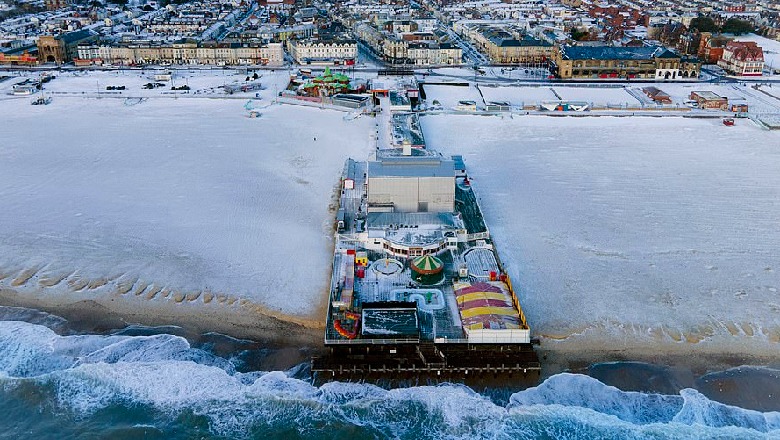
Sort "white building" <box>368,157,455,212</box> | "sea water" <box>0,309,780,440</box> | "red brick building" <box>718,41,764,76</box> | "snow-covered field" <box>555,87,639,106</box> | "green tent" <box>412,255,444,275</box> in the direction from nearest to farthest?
"sea water" <box>0,309,780,440</box>, "green tent" <box>412,255,444,275</box>, "white building" <box>368,157,455,212</box>, "snow-covered field" <box>555,87,639,106</box>, "red brick building" <box>718,41,764,76</box>

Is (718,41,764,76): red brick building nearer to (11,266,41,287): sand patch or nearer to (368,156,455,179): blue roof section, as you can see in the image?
(368,156,455,179): blue roof section

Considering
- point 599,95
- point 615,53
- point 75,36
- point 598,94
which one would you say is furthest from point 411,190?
point 75,36

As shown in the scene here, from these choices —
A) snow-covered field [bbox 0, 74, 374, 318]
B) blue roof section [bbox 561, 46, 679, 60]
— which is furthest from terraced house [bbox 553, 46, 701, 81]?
snow-covered field [bbox 0, 74, 374, 318]

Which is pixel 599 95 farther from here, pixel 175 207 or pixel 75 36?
pixel 75 36

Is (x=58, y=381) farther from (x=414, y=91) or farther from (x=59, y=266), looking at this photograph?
(x=414, y=91)

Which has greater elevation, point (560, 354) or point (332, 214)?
point (332, 214)

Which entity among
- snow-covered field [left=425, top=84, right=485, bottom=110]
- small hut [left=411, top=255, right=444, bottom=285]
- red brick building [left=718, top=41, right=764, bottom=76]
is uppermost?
red brick building [left=718, top=41, right=764, bottom=76]
